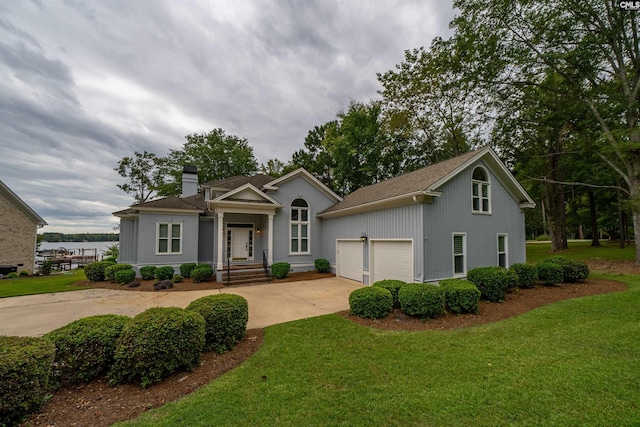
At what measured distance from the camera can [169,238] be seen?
13.2m

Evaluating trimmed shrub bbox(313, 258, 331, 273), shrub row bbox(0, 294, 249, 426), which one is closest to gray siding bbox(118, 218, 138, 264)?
trimmed shrub bbox(313, 258, 331, 273)

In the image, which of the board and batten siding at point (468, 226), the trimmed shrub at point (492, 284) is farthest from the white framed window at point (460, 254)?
the trimmed shrub at point (492, 284)

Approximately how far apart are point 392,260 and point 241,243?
29.0 ft

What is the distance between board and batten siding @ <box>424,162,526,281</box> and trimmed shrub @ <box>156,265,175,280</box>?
11262 mm

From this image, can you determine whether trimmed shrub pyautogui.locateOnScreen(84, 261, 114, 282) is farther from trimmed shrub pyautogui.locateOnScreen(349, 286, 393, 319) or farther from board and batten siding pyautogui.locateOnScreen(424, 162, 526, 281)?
board and batten siding pyautogui.locateOnScreen(424, 162, 526, 281)

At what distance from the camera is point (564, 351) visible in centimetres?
445

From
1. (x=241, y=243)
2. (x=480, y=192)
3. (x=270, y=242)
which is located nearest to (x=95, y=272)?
(x=241, y=243)

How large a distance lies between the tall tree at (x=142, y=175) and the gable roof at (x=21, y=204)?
11.5m

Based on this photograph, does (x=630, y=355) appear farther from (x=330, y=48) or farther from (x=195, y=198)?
(x=195, y=198)

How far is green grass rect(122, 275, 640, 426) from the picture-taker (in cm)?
288

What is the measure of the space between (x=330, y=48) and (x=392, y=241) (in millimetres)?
9974

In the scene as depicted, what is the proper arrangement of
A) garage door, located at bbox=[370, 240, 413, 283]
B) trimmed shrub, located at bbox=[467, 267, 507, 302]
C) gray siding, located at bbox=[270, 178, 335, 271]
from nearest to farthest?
trimmed shrub, located at bbox=[467, 267, 507, 302] → garage door, located at bbox=[370, 240, 413, 283] → gray siding, located at bbox=[270, 178, 335, 271]

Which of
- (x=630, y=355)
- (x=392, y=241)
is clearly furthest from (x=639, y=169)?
(x=630, y=355)

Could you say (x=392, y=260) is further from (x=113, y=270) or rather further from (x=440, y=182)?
(x=113, y=270)
